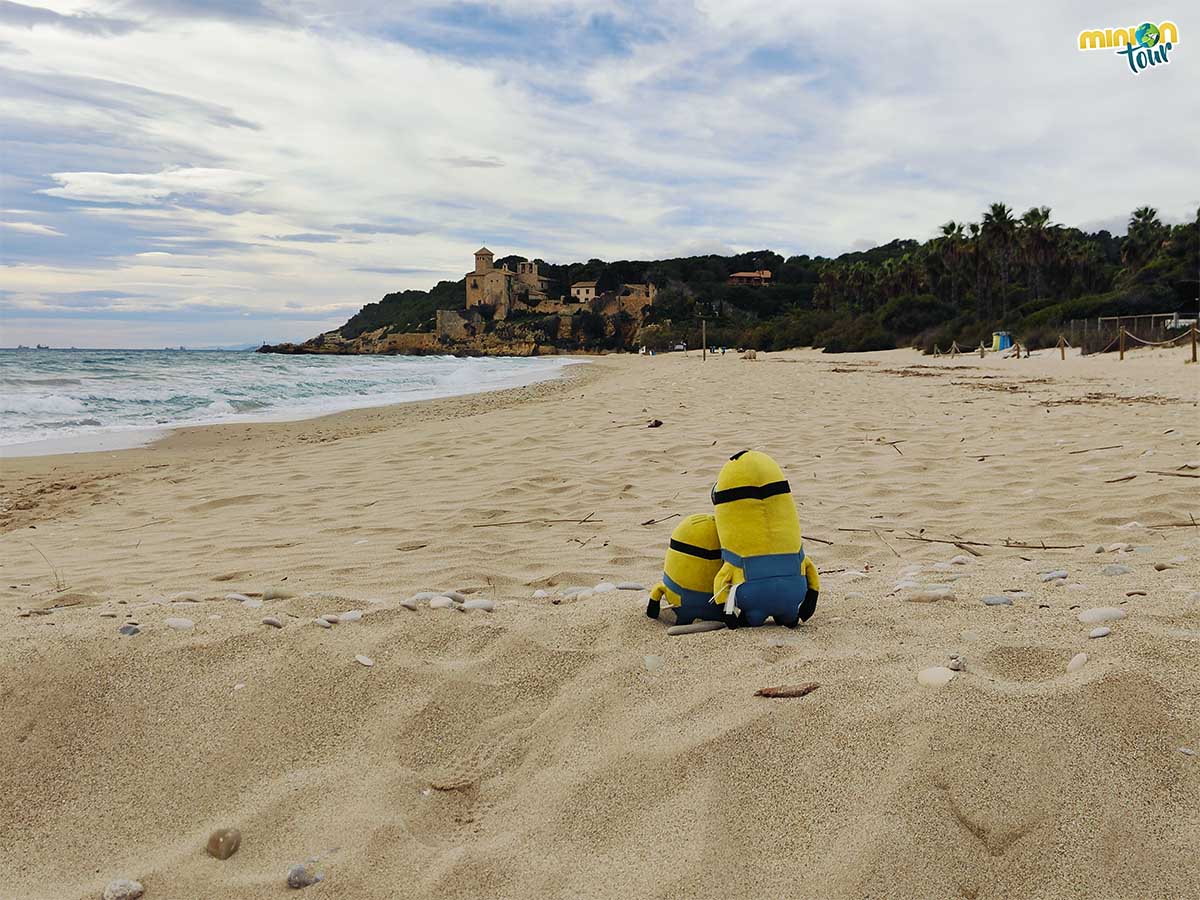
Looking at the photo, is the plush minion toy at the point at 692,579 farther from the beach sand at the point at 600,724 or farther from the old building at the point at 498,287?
the old building at the point at 498,287

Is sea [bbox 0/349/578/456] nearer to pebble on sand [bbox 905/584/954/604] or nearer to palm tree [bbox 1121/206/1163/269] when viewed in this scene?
pebble on sand [bbox 905/584/954/604]

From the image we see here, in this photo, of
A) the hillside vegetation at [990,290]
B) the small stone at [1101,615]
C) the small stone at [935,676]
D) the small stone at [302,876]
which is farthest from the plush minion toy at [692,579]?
the hillside vegetation at [990,290]

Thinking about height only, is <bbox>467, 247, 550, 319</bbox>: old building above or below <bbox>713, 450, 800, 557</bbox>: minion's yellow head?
above

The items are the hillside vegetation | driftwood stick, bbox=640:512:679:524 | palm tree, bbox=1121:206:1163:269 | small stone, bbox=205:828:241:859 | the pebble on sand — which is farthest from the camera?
palm tree, bbox=1121:206:1163:269

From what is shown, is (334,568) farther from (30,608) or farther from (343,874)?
(343,874)

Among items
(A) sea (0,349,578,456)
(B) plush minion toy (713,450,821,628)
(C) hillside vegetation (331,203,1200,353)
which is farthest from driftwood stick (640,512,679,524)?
(C) hillside vegetation (331,203,1200,353)

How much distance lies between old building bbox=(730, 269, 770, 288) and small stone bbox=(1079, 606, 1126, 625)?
110855 mm

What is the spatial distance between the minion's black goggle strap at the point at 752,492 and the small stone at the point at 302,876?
1.51m

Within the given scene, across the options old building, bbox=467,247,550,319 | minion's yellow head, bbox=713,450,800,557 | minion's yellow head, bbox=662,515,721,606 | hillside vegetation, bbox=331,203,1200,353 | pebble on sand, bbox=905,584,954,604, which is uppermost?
old building, bbox=467,247,550,319

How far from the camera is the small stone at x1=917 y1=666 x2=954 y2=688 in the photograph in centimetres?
198

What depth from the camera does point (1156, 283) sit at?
36438mm

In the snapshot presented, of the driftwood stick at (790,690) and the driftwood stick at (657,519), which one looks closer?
the driftwood stick at (790,690)

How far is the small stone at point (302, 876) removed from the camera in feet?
5.15

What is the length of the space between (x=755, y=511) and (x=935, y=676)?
0.74 metres
